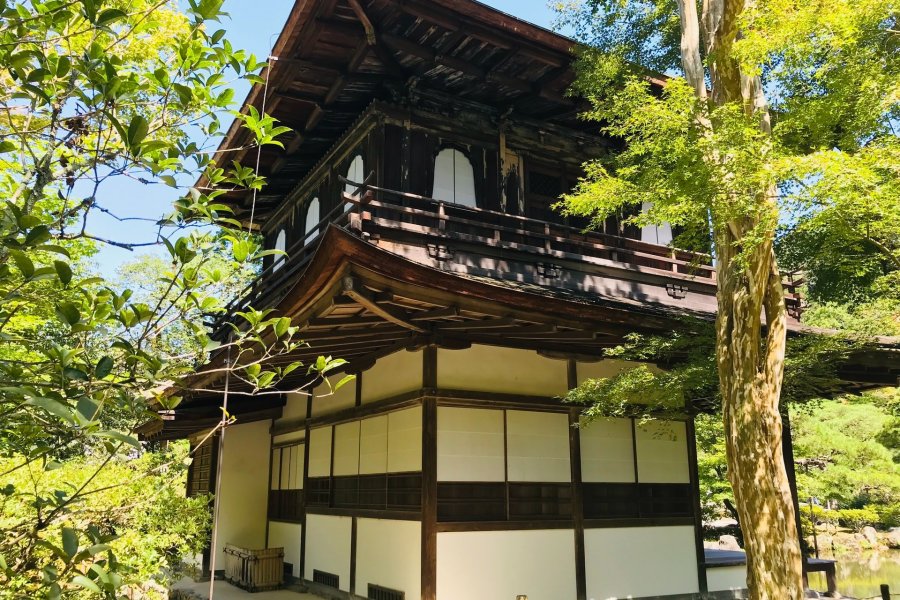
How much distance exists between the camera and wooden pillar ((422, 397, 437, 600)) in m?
7.12

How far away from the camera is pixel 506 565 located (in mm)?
7598

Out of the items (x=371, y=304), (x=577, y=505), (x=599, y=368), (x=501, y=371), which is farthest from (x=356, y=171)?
(x=577, y=505)

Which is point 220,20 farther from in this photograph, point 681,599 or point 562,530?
point 681,599

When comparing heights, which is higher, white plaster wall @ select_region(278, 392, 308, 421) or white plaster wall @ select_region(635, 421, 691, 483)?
white plaster wall @ select_region(278, 392, 308, 421)

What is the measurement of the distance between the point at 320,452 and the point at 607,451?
4749mm

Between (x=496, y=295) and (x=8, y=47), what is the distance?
488 cm

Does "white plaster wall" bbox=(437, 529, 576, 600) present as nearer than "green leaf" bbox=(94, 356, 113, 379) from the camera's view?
No

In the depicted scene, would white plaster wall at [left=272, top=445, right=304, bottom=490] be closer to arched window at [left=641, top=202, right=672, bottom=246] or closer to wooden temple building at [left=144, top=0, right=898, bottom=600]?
wooden temple building at [left=144, top=0, right=898, bottom=600]

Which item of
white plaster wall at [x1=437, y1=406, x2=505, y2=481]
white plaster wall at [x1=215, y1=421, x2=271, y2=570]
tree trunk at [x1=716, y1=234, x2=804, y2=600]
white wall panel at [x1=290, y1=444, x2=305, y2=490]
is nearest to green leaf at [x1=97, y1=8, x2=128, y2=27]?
tree trunk at [x1=716, y1=234, x2=804, y2=600]

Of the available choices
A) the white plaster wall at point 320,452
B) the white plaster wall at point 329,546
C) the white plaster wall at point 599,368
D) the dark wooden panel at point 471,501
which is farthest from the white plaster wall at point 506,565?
the white plaster wall at point 320,452

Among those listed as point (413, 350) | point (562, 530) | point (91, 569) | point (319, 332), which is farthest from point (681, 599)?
point (91, 569)

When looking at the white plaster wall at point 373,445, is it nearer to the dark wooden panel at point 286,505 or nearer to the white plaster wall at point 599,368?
the dark wooden panel at point 286,505

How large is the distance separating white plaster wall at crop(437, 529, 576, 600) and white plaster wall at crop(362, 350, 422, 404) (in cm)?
190

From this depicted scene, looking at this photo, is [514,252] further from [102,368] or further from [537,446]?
[102,368]
